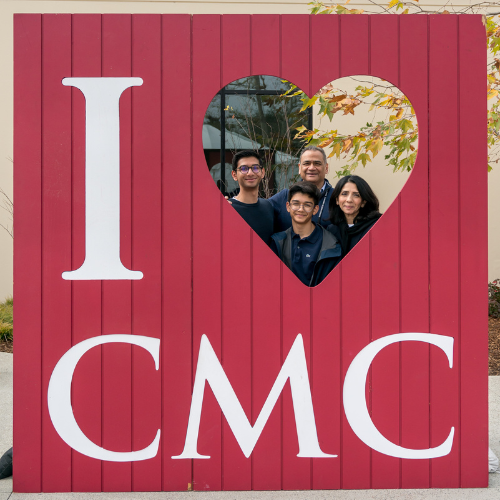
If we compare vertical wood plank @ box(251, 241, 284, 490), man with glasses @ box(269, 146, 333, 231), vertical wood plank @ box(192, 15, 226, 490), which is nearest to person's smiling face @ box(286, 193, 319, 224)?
vertical wood plank @ box(251, 241, 284, 490)

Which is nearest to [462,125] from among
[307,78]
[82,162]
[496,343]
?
[307,78]

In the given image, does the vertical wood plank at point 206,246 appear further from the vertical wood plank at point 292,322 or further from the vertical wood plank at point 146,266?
the vertical wood plank at point 292,322

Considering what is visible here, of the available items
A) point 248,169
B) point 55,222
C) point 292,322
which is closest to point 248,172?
point 248,169

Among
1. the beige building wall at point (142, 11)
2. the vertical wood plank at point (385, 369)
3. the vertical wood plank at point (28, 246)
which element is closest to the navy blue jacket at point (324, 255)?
the vertical wood plank at point (385, 369)

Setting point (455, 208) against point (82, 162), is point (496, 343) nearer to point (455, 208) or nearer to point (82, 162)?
point (455, 208)

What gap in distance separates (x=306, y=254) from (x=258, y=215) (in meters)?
0.70

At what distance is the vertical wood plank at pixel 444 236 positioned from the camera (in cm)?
264

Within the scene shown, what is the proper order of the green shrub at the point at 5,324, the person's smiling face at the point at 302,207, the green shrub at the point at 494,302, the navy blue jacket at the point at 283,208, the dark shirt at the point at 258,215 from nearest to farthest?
the person's smiling face at the point at 302,207 < the dark shirt at the point at 258,215 < the navy blue jacket at the point at 283,208 < the green shrub at the point at 5,324 < the green shrub at the point at 494,302

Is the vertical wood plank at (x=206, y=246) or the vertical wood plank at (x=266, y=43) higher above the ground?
the vertical wood plank at (x=266, y=43)

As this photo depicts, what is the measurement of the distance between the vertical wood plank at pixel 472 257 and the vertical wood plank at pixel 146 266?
5.05 ft

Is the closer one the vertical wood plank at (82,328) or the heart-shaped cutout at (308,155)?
the vertical wood plank at (82,328)

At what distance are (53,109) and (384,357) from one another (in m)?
2.07

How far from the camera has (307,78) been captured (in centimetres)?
264

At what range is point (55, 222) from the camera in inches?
103
